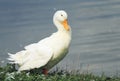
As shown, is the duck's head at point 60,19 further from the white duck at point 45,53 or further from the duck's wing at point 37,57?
the duck's wing at point 37,57

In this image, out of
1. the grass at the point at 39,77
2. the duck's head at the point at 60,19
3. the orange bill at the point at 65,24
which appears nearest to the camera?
the grass at the point at 39,77

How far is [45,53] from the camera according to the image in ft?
39.2

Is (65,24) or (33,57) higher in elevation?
(65,24)

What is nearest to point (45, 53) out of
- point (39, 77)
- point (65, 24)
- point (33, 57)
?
point (33, 57)

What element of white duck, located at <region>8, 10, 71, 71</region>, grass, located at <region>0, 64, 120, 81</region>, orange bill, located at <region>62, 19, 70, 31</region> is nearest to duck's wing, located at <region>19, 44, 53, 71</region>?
white duck, located at <region>8, 10, 71, 71</region>

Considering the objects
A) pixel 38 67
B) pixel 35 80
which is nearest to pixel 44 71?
pixel 38 67

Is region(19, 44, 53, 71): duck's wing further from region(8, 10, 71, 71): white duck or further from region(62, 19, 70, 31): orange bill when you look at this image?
region(62, 19, 70, 31): orange bill

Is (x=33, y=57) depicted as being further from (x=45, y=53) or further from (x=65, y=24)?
(x=65, y=24)

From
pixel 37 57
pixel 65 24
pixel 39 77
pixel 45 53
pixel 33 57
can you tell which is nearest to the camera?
pixel 39 77

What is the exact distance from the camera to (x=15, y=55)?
1260 cm

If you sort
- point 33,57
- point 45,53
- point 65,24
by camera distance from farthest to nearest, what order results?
point 65,24, point 33,57, point 45,53

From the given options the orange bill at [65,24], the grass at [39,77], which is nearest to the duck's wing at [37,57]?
the grass at [39,77]

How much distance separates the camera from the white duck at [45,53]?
39.3 feet

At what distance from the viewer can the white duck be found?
39.3 feet
